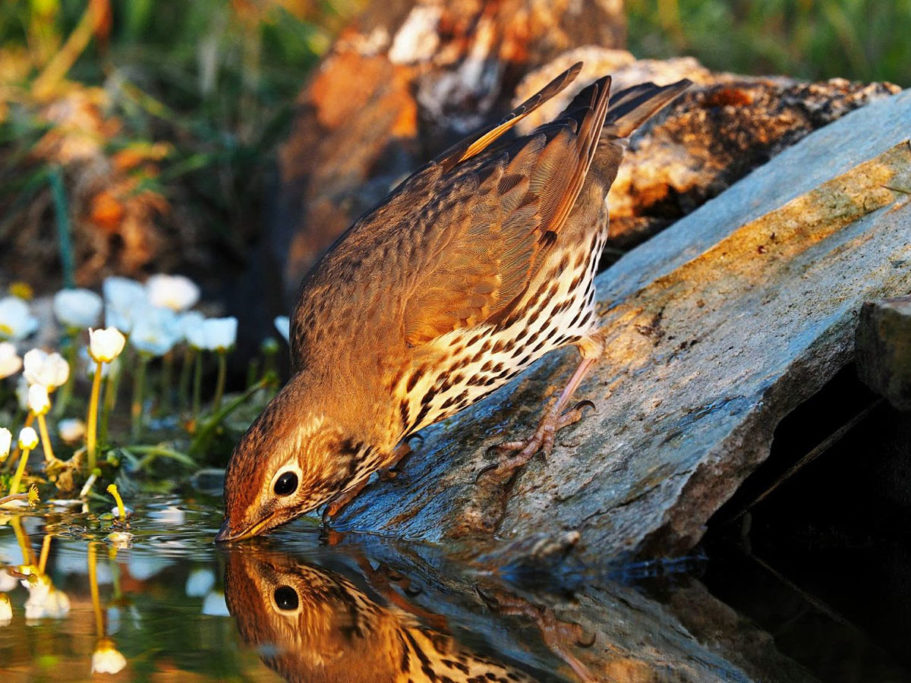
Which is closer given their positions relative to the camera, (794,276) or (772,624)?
(772,624)

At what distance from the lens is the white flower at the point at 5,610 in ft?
10.5

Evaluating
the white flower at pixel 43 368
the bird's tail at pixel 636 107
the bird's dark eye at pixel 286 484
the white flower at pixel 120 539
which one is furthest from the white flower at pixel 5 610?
the bird's tail at pixel 636 107

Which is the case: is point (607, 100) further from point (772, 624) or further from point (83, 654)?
point (83, 654)

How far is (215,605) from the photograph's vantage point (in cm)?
343

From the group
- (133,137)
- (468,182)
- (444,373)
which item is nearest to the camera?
(444,373)

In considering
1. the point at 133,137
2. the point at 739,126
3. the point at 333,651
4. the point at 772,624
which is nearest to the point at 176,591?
the point at 333,651

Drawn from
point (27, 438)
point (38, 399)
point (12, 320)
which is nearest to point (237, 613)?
point (27, 438)

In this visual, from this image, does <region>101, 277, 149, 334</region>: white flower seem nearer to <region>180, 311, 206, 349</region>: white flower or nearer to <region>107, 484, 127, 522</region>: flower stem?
<region>180, 311, 206, 349</region>: white flower

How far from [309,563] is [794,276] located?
217cm

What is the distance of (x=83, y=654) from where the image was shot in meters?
2.95

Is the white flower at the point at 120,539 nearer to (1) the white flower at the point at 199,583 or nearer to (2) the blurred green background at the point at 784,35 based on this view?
(1) the white flower at the point at 199,583

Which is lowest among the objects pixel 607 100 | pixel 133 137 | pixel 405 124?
pixel 607 100

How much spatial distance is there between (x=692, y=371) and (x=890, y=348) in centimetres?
107

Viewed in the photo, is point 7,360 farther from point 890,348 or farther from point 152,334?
point 890,348
